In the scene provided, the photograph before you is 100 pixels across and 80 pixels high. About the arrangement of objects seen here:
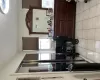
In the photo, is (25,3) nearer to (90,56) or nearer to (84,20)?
(84,20)

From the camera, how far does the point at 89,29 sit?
1.49 m

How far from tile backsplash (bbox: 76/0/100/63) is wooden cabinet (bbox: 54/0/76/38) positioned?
0.10 metres

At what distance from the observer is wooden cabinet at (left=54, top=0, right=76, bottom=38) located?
1.90 metres

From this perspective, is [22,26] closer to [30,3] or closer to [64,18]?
[30,3]

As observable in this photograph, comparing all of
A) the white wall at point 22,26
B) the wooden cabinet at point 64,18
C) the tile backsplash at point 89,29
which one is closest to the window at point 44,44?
the white wall at point 22,26

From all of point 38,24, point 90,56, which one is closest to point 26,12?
point 38,24

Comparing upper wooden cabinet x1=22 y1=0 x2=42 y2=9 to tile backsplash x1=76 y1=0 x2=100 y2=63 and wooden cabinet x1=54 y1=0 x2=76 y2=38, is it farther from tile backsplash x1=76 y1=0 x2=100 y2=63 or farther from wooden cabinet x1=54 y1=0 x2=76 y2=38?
tile backsplash x1=76 y1=0 x2=100 y2=63

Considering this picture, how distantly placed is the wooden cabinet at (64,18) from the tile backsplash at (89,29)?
0.10 m

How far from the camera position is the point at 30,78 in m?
0.86

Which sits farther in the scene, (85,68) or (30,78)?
(85,68)

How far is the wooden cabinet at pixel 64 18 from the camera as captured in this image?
1.90m

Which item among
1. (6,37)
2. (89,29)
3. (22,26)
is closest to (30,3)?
(22,26)

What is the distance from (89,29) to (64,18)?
0.53 meters

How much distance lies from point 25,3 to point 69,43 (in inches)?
39.1
